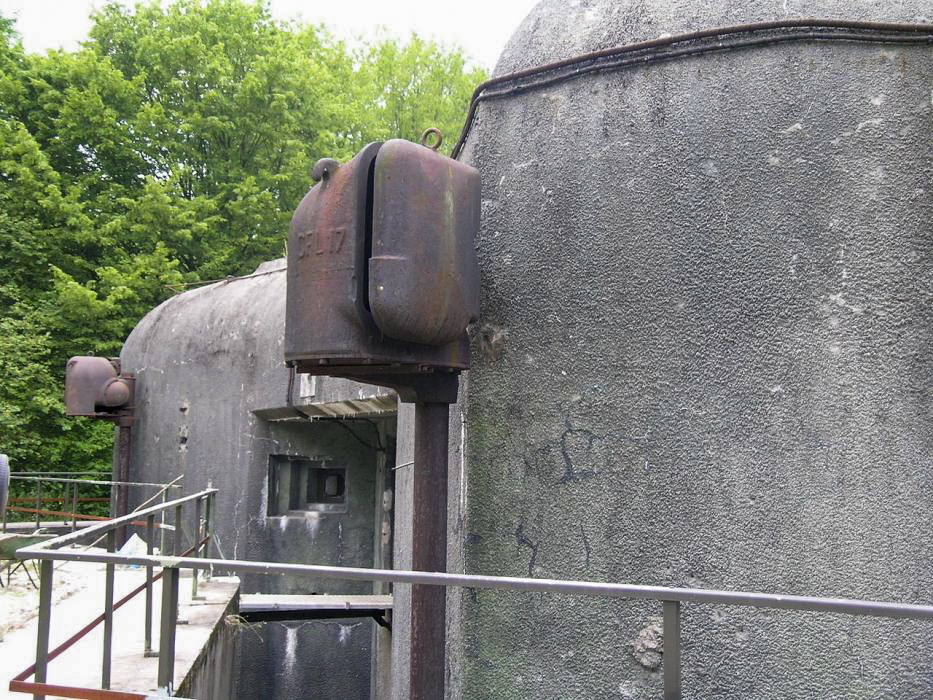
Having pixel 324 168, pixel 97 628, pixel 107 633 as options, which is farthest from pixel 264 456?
pixel 324 168

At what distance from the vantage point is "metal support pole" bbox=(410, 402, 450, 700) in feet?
12.2

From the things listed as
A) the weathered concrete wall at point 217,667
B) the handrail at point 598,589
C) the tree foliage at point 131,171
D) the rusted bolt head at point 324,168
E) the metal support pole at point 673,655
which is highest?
the tree foliage at point 131,171

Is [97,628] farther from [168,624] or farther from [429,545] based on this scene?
[429,545]

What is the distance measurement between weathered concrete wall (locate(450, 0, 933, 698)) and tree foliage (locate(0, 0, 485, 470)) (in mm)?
14110

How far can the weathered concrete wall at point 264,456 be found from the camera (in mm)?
9867

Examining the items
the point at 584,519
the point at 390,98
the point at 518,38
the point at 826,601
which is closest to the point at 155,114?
the point at 390,98

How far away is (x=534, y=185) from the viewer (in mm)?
3879

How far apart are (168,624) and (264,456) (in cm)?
704

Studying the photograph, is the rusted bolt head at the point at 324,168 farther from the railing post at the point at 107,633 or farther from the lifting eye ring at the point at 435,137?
the railing post at the point at 107,633

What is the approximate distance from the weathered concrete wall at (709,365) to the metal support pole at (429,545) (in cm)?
11

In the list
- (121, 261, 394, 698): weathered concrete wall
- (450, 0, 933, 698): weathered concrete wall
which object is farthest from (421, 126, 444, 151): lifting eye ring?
(121, 261, 394, 698): weathered concrete wall

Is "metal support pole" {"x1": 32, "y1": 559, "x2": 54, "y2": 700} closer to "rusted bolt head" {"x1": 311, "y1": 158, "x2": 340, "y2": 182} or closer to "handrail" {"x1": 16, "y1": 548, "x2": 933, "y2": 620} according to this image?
"handrail" {"x1": 16, "y1": 548, "x2": 933, "y2": 620}

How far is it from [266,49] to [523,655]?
693 inches

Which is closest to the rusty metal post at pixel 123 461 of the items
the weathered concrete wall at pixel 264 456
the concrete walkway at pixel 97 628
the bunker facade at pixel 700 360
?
the weathered concrete wall at pixel 264 456
